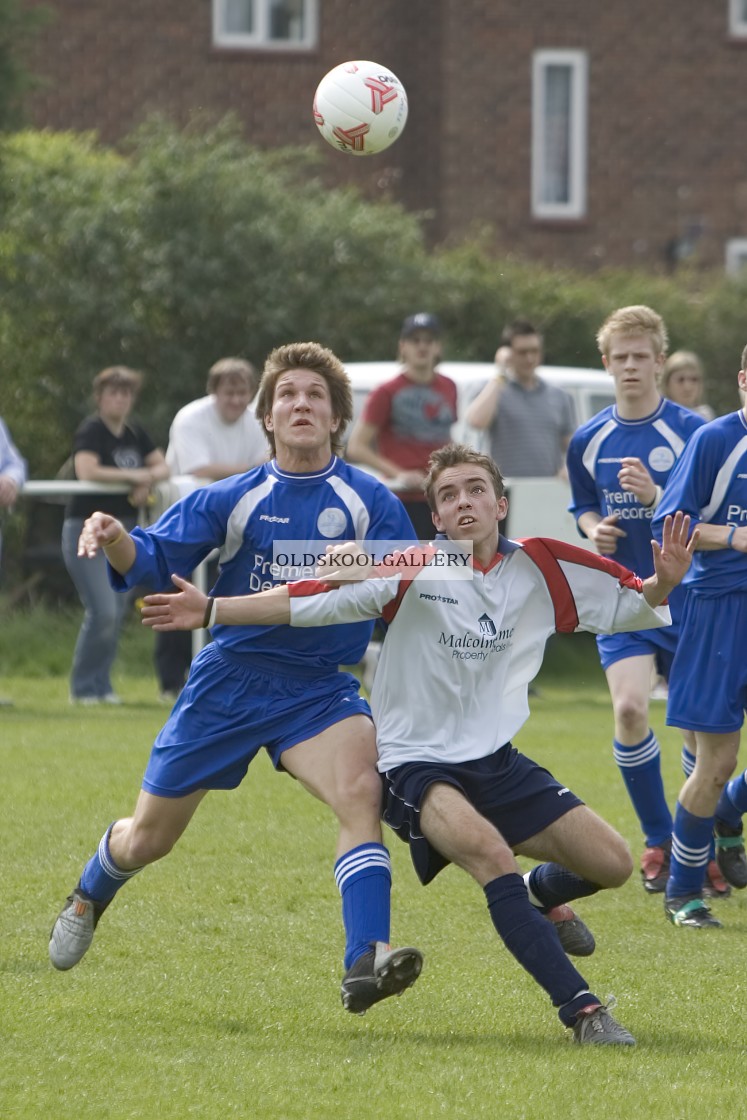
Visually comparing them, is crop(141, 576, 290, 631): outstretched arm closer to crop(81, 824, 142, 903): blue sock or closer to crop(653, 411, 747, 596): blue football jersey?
crop(81, 824, 142, 903): blue sock

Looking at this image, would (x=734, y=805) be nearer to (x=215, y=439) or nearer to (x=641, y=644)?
(x=641, y=644)

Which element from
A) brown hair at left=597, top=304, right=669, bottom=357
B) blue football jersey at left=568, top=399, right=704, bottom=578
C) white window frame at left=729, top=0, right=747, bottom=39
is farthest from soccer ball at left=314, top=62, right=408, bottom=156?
white window frame at left=729, top=0, right=747, bottom=39

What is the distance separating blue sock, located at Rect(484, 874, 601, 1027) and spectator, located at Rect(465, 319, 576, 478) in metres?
8.24

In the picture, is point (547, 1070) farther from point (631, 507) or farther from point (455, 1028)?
point (631, 507)

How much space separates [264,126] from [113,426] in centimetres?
1279

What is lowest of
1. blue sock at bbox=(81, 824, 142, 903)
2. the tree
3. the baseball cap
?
blue sock at bbox=(81, 824, 142, 903)

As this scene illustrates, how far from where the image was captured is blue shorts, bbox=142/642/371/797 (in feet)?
18.9

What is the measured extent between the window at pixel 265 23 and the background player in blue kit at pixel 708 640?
62.3ft

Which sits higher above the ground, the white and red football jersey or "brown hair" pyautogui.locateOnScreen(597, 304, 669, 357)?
"brown hair" pyautogui.locateOnScreen(597, 304, 669, 357)

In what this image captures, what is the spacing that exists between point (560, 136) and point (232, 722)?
21378 millimetres

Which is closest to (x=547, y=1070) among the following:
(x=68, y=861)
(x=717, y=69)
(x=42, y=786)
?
(x=68, y=861)

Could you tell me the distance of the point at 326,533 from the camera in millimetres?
5828

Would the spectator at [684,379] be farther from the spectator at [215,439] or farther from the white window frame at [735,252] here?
the white window frame at [735,252]

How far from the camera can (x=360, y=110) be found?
312 inches
